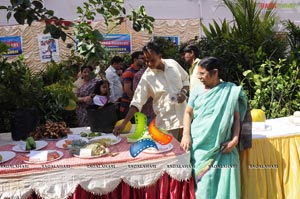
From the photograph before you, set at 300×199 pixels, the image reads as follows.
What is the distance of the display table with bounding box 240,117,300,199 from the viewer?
212 cm

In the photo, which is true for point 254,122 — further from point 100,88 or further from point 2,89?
point 2,89

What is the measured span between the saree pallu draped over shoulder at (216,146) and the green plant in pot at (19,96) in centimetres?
117

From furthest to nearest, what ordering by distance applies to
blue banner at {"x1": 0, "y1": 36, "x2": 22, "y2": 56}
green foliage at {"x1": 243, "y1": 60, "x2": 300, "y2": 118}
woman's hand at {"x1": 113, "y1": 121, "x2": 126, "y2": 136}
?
1. blue banner at {"x1": 0, "y1": 36, "x2": 22, "y2": 56}
2. green foliage at {"x1": 243, "y1": 60, "x2": 300, "y2": 118}
3. woman's hand at {"x1": 113, "y1": 121, "x2": 126, "y2": 136}

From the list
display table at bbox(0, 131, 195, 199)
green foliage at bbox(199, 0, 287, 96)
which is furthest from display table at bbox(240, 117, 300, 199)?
green foliage at bbox(199, 0, 287, 96)

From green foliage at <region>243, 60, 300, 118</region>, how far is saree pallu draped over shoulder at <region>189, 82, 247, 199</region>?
1555 mm

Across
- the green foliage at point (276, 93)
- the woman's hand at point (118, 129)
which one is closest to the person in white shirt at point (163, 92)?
the woman's hand at point (118, 129)

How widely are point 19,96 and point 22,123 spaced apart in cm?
19

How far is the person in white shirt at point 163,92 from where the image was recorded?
2375 millimetres

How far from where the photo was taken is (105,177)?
180cm

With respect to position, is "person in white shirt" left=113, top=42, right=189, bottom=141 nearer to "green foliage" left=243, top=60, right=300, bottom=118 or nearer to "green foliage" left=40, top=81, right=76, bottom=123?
"green foliage" left=40, top=81, right=76, bottom=123

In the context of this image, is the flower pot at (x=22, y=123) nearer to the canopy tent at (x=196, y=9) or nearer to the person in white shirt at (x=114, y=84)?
the person in white shirt at (x=114, y=84)

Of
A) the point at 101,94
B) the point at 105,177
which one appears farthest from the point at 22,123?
the point at 105,177

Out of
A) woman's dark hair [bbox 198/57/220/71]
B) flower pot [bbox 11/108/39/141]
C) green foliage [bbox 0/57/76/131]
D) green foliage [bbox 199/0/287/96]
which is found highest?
green foliage [bbox 199/0/287/96]

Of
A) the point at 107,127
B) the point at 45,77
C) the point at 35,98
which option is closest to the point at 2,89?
the point at 35,98
